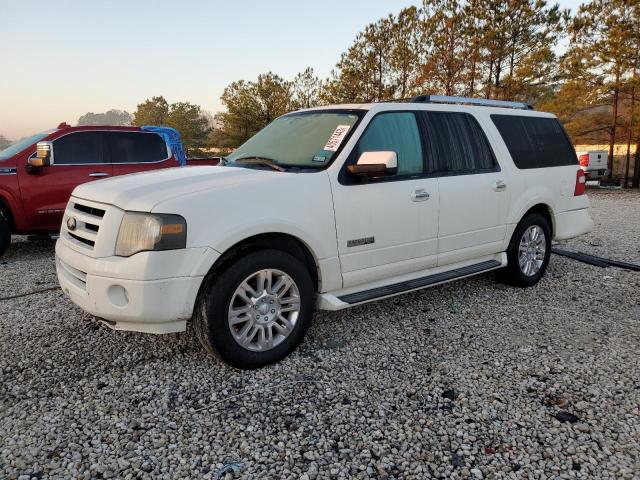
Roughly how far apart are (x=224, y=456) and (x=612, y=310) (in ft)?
12.6

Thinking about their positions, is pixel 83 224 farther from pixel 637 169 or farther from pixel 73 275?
pixel 637 169

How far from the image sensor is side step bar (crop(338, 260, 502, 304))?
3580 mm

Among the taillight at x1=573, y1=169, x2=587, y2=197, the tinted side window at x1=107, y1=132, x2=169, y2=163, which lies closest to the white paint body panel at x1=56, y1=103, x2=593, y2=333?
the taillight at x1=573, y1=169, x2=587, y2=197

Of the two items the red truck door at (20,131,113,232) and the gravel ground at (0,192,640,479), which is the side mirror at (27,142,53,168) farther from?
the gravel ground at (0,192,640,479)

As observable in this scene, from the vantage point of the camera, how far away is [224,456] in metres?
2.38

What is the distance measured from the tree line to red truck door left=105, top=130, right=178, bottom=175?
1689 centimetres

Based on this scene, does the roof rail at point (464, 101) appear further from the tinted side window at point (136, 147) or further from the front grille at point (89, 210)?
the tinted side window at point (136, 147)

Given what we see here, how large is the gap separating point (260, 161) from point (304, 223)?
Answer: 0.84 meters

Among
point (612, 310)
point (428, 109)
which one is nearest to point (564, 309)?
point (612, 310)

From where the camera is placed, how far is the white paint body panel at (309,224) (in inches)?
113

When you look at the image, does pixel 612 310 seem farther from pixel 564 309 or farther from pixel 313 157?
pixel 313 157

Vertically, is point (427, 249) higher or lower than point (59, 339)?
higher

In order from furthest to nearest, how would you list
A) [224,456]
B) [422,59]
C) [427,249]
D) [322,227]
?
[422,59] < [427,249] < [322,227] < [224,456]

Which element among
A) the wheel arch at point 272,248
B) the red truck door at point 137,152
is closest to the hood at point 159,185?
the wheel arch at point 272,248
